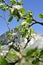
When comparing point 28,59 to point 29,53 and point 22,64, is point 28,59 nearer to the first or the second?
point 29,53

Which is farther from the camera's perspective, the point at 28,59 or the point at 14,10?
the point at 14,10

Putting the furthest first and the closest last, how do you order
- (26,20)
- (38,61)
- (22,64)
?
(26,20), (38,61), (22,64)

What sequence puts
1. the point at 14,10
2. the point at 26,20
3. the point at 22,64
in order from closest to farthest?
the point at 22,64
the point at 14,10
the point at 26,20

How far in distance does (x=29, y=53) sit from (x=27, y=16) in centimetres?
77

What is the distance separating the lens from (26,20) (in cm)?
162

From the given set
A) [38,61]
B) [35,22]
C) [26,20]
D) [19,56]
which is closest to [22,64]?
[19,56]

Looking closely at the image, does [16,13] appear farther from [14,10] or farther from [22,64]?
[22,64]

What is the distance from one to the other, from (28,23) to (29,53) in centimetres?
74

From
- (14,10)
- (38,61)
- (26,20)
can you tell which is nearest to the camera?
(38,61)

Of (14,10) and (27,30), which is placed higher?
(14,10)

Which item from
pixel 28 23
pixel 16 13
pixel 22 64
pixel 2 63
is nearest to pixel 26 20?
pixel 28 23

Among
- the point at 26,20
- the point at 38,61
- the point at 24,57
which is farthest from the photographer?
the point at 26,20

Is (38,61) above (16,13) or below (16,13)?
below

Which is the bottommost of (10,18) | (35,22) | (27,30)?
(27,30)
